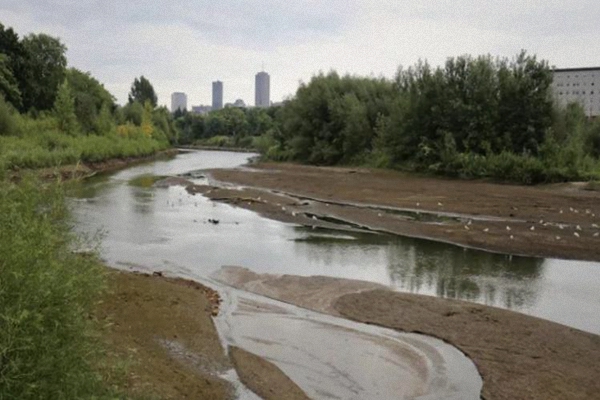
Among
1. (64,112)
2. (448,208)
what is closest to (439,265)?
(448,208)

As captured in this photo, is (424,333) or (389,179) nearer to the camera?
(424,333)

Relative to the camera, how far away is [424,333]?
42.1ft

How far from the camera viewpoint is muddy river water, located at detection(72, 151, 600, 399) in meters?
10.9

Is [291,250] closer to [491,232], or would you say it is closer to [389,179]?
[491,232]

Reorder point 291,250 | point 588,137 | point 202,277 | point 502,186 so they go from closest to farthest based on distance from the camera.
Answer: point 202,277, point 291,250, point 502,186, point 588,137

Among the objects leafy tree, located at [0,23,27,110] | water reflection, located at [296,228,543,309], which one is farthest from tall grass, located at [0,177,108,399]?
leafy tree, located at [0,23,27,110]

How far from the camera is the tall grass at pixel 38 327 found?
17.3 feet

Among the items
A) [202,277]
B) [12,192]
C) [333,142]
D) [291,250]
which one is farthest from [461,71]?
[12,192]

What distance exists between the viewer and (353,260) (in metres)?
20.5

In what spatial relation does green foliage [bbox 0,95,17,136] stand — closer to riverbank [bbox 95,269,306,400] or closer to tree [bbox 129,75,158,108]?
riverbank [bbox 95,269,306,400]

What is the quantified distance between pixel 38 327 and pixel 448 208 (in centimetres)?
2850

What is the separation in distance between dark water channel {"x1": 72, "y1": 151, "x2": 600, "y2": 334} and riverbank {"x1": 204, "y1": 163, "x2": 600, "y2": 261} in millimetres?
1655

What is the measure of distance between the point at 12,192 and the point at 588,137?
54.0 metres

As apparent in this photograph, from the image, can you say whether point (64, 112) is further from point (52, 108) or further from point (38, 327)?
point (38, 327)
